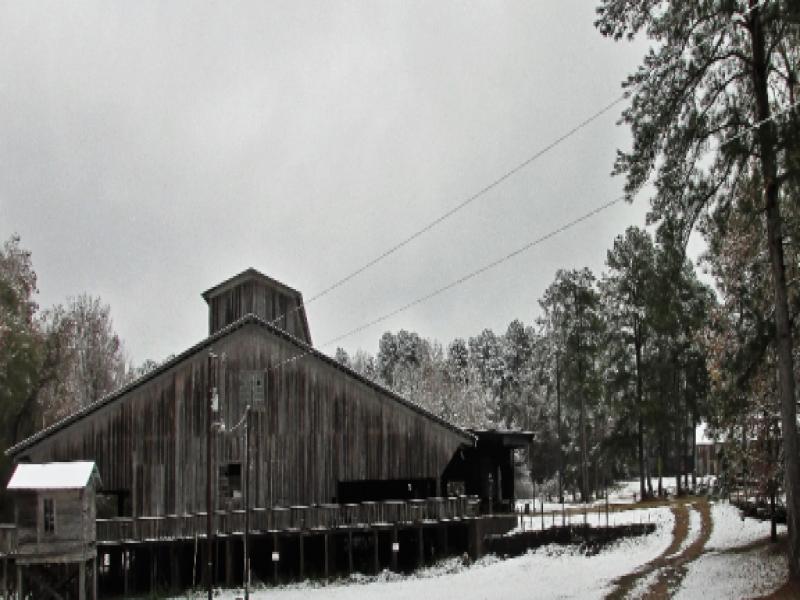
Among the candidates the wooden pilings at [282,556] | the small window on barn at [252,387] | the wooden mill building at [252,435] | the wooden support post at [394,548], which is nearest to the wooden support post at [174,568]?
the wooden pilings at [282,556]

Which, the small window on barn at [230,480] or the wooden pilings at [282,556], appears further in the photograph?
the small window on barn at [230,480]

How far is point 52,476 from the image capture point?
34.1 metres

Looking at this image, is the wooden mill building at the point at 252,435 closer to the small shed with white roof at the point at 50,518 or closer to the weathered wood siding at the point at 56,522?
the small shed with white roof at the point at 50,518

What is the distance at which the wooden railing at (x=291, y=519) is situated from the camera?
1535 inches

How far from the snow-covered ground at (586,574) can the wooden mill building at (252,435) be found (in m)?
5.12

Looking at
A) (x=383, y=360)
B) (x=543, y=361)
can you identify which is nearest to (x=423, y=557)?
(x=543, y=361)

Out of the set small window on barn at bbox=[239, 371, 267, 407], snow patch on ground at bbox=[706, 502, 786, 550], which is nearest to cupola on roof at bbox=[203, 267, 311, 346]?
small window on barn at bbox=[239, 371, 267, 407]

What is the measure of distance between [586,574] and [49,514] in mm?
19261

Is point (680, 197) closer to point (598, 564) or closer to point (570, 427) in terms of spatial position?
point (598, 564)

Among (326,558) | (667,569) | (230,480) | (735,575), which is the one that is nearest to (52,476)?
(230,480)

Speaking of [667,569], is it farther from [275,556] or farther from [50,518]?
[50,518]

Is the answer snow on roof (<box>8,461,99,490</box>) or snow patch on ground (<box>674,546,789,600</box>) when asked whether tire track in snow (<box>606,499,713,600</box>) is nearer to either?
snow patch on ground (<box>674,546,789,600</box>)

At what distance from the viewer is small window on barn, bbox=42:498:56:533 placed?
34.0 meters

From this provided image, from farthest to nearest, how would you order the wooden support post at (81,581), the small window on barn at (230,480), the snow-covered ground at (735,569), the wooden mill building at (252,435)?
the small window on barn at (230,480), the wooden mill building at (252,435), the wooden support post at (81,581), the snow-covered ground at (735,569)
